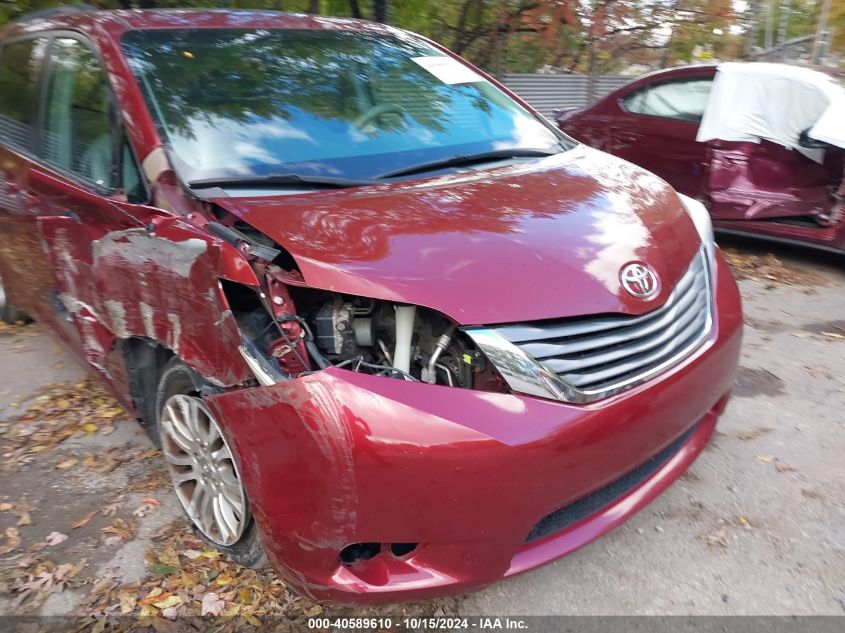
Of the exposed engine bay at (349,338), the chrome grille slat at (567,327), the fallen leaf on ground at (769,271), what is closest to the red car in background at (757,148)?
the fallen leaf on ground at (769,271)

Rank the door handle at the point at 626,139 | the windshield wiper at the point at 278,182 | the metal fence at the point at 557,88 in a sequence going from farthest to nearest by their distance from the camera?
the metal fence at the point at 557,88, the door handle at the point at 626,139, the windshield wiper at the point at 278,182

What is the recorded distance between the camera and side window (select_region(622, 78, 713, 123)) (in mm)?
5914

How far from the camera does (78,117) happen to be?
3045 millimetres

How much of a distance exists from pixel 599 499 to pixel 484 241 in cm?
87

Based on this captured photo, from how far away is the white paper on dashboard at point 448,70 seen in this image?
3.46 m

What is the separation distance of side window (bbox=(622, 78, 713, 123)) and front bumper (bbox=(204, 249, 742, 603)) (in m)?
4.60

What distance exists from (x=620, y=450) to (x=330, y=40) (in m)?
2.35

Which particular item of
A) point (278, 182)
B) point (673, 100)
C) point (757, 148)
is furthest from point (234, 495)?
point (673, 100)

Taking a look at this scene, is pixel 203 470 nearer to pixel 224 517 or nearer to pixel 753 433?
pixel 224 517

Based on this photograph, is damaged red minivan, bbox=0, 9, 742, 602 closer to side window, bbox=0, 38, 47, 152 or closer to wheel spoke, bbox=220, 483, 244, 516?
wheel spoke, bbox=220, 483, 244, 516

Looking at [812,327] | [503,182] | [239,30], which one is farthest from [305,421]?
[812,327]

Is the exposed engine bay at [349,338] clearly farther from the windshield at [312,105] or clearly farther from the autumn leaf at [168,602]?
the autumn leaf at [168,602]

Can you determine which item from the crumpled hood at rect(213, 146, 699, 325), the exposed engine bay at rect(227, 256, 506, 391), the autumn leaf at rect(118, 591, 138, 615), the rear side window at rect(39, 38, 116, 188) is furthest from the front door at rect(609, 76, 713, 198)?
the autumn leaf at rect(118, 591, 138, 615)

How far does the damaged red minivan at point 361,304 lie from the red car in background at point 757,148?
2.89 m
